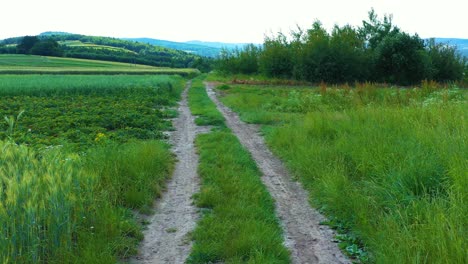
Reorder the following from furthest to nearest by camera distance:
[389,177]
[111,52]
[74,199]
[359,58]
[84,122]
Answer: [111,52]
[359,58]
[84,122]
[389,177]
[74,199]

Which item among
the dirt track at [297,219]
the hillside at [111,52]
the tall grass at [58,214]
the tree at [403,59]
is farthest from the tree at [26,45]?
the tall grass at [58,214]

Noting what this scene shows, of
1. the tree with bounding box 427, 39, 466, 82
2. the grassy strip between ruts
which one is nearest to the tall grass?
the grassy strip between ruts

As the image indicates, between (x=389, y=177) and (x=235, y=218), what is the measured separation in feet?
6.86

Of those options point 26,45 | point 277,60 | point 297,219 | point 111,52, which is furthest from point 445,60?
point 26,45

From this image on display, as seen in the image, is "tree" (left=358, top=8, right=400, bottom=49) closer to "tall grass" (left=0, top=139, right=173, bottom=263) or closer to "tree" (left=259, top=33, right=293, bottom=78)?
"tree" (left=259, top=33, right=293, bottom=78)

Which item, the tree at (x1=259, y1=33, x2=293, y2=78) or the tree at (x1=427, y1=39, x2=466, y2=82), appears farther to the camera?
the tree at (x1=259, y1=33, x2=293, y2=78)

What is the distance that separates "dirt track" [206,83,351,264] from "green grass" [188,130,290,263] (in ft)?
0.53

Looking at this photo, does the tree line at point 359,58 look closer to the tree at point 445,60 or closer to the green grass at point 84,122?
the tree at point 445,60

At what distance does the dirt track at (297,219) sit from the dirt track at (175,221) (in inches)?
48.1

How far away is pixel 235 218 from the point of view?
5.33 metres

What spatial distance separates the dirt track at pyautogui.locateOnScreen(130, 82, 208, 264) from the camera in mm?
4575

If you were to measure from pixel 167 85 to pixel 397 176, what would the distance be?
2603 cm

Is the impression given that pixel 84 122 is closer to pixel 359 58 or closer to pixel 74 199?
pixel 74 199

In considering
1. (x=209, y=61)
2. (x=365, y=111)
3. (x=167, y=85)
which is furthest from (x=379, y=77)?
(x=209, y=61)
